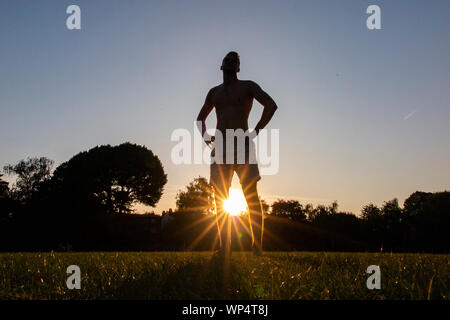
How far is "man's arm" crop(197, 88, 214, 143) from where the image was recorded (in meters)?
6.63

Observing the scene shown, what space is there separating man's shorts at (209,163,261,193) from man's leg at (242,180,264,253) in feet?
0.31

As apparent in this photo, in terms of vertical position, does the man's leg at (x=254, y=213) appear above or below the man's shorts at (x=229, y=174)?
below

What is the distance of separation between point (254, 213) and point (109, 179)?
4329 cm

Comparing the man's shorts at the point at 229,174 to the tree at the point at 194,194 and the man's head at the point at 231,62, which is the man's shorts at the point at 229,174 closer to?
the man's head at the point at 231,62

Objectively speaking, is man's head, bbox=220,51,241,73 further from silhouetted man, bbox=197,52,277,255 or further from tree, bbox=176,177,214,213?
tree, bbox=176,177,214,213

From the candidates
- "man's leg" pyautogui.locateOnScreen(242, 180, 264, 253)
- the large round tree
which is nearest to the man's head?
"man's leg" pyautogui.locateOnScreen(242, 180, 264, 253)

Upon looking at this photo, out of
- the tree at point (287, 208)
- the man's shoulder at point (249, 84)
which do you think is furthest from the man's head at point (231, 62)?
the tree at point (287, 208)

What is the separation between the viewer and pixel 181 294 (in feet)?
8.11

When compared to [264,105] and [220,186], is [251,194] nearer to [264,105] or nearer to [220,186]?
[220,186]

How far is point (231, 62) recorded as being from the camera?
6.20m

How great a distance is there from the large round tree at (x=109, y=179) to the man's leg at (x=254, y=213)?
42.2 metres

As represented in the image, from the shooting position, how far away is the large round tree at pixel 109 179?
44188 mm
